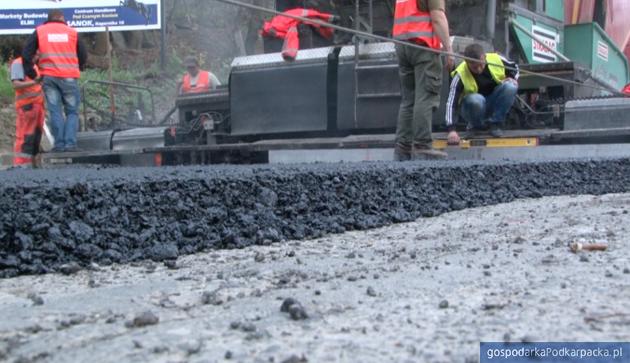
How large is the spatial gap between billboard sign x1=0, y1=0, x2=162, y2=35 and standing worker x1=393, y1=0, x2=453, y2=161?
9.37 m

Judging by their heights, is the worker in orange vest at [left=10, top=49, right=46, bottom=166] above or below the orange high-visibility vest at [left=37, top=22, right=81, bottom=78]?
below

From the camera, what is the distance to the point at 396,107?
6426mm

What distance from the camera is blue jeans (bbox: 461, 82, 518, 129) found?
6.12 metres

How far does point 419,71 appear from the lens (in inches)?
214

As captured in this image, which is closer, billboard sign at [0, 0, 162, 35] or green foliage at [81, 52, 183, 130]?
green foliage at [81, 52, 183, 130]

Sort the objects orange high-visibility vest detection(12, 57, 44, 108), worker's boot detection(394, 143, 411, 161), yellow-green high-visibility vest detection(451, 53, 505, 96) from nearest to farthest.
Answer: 1. worker's boot detection(394, 143, 411, 161)
2. yellow-green high-visibility vest detection(451, 53, 505, 96)
3. orange high-visibility vest detection(12, 57, 44, 108)

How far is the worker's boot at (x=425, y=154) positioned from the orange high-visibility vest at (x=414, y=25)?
0.79 metres

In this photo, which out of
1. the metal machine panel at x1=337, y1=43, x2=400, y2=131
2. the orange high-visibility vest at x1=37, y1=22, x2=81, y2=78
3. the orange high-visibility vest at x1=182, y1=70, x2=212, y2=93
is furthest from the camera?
the orange high-visibility vest at x1=182, y1=70, x2=212, y2=93

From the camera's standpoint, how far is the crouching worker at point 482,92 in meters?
6.09

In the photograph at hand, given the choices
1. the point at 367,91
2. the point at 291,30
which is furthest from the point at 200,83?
the point at 367,91

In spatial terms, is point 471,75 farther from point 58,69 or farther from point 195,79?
point 58,69

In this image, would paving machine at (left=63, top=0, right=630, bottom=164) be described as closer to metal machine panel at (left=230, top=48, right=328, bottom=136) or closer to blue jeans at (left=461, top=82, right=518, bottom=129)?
metal machine panel at (left=230, top=48, right=328, bottom=136)

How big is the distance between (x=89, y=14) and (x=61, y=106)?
6764 mm

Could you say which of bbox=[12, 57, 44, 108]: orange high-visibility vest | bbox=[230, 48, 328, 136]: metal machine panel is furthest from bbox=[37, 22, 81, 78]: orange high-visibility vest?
bbox=[230, 48, 328, 136]: metal machine panel
